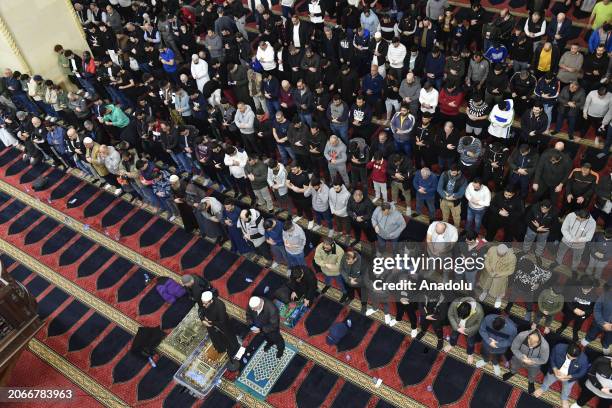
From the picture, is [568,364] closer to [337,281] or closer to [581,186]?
[581,186]

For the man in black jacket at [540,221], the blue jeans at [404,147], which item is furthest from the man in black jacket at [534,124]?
the blue jeans at [404,147]

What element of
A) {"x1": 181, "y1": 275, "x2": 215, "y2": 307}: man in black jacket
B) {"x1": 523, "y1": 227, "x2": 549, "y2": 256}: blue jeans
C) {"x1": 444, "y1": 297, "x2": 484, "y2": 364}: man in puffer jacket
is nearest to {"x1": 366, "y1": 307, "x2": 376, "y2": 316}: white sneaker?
{"x1": 444, "y1": 297, "x2": 484, "y2": 364}: man in puffer jacket

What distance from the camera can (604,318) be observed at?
296 inches

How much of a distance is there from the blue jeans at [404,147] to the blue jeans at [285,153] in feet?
6.81

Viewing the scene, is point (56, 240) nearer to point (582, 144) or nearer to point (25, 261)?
point (25, 261)

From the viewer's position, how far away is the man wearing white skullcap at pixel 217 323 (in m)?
8.23

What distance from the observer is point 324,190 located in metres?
9.58

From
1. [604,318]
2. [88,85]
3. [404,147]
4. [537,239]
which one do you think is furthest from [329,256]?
[88,85]

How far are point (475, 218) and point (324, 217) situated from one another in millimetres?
2642

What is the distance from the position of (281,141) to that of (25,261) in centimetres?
586

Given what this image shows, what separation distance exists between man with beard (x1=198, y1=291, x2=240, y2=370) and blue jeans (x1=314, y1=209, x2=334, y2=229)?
265 centimetres

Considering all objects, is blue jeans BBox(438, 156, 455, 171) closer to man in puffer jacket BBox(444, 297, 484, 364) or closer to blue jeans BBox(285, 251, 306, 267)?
man in puffer jacket BBox(444, 297, 484, 364)

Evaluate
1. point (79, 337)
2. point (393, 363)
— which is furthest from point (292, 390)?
point (79, 337)

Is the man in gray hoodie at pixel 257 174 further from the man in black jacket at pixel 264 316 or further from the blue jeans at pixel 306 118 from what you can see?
the man in black jacket at pixel 264 316
